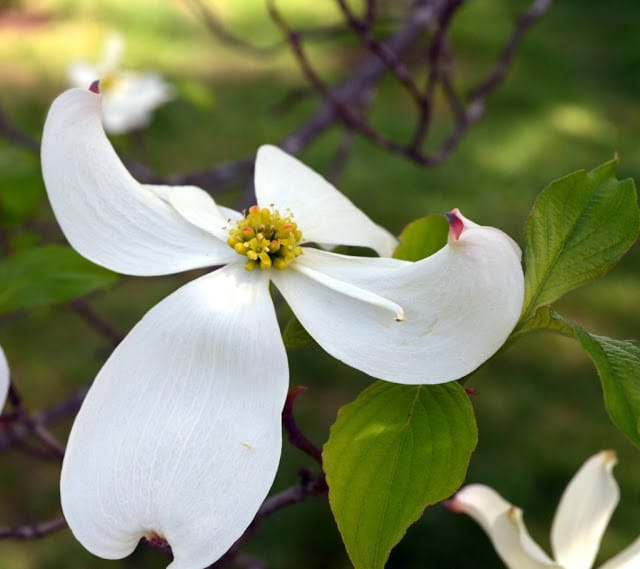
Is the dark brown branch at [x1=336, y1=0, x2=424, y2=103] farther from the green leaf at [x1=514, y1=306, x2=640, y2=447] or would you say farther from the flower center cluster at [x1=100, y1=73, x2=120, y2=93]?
the flower center cluster at [x1=100, y1=73, x2=120, y2=93]

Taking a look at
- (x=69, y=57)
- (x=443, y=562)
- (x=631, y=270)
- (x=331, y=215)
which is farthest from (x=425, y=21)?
(x=69, y=57)

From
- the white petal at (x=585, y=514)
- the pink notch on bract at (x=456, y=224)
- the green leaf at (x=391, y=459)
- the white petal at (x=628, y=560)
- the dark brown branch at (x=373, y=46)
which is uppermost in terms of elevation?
the pink notch on bract at (x=456, y=224)

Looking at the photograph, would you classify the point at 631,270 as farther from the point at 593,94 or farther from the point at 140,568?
the point at 140,568

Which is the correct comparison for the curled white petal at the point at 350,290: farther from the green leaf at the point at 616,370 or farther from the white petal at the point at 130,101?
the white petal at the point at 130,101

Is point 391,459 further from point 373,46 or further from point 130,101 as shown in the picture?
point 130,101

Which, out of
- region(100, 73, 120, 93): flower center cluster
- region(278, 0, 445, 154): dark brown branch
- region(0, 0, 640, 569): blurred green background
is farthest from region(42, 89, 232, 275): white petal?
region(100, 73, 120, 93): flower center cluster

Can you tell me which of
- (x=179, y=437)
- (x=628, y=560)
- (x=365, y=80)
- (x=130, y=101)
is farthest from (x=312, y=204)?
(x=130, y=101)

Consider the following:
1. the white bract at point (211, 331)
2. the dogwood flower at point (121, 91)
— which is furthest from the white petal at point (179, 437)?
the dogwood flower at point (121, 91)
